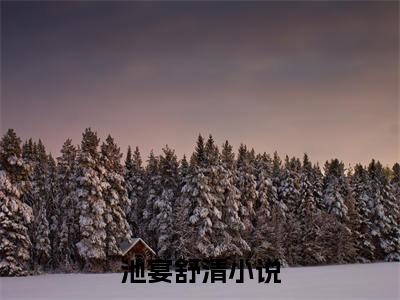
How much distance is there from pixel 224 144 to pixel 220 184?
7538 millimetres

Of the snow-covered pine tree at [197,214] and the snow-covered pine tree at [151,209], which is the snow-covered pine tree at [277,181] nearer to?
the snow-covered pine tree at [197,214]

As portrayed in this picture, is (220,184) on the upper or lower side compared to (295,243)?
upper

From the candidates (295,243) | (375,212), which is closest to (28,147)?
(295,243)

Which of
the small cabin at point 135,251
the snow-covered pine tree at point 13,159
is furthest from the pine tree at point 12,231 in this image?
the small cabin at point 135,251

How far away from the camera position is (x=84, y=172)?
55.0 m

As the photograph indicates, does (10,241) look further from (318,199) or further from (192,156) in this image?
(318,199)

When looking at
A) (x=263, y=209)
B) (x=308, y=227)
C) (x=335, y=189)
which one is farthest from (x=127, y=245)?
(x=335, y=189)

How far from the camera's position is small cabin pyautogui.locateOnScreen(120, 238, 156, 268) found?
54.9m

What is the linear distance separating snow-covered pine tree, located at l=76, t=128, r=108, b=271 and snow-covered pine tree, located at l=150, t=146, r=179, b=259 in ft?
26.1

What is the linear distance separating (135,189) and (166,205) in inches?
295

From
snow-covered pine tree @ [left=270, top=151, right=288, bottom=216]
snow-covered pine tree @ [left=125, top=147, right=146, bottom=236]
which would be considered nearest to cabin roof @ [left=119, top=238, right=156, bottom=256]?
snow-covered pine tree @ [left=125, top=147, right=146, bottom=236]

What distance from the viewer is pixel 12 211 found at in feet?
161

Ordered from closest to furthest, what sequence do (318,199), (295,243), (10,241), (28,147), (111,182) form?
(10,241) < (111,182) < (28,147) < (295,243) < (318,199)

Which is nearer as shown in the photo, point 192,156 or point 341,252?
point 192,156
